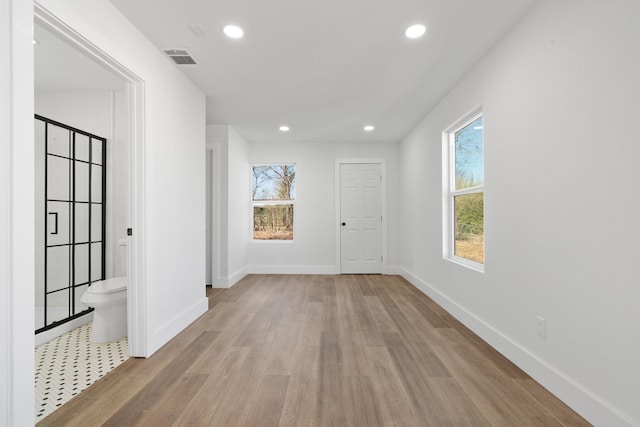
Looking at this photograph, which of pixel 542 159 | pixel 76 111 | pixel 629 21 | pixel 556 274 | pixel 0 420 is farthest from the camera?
pixel 76 111

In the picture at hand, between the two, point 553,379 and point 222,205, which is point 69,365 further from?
point 553,379

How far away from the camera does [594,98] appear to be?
63.3 inches

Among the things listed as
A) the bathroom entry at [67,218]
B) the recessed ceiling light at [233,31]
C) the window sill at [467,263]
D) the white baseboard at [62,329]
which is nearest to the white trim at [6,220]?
the recessed ceiling light at [233,31]

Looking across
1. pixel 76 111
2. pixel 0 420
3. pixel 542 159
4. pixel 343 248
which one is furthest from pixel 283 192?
pixel 0 420

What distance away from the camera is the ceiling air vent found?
2615 mm

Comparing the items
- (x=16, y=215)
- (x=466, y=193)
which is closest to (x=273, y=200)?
(x=466, y=193)

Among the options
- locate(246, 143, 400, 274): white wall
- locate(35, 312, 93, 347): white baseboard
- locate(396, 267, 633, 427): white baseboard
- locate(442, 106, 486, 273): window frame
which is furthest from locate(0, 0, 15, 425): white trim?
locate(246, 143, 400, 274): white wall

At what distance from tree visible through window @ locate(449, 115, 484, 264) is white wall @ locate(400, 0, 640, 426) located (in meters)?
0.29

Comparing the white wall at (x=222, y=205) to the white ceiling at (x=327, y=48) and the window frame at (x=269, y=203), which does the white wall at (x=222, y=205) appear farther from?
the window frame at (x=269, y=203)

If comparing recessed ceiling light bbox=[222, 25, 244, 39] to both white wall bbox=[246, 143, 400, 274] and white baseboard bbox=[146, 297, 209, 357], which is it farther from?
white wall bbox=[246, 143, 400, 274]

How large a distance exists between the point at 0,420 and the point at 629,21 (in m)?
3.18

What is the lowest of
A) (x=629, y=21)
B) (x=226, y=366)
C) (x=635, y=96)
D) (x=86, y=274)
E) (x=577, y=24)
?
(x=226, y=366)

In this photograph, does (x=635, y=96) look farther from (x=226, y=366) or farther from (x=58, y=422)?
(x=58, y=422)

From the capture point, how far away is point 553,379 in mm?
1860
